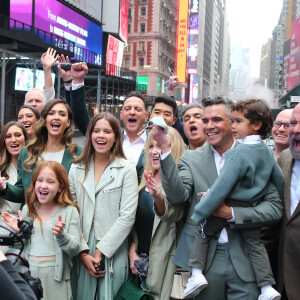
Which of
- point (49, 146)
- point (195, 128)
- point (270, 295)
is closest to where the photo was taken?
point (270, 295)

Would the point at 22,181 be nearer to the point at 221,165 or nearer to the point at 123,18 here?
the point at 221,165

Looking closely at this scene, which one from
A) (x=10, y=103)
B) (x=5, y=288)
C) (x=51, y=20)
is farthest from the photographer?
(x=51, y=20)

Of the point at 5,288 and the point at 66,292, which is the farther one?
the point at 66,292

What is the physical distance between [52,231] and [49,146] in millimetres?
1218

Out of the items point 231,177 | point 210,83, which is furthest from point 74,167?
point 210,83

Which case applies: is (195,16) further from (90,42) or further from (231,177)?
(231,177)

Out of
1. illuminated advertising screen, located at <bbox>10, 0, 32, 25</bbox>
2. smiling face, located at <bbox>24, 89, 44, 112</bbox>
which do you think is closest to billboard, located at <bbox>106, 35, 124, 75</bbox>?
illuminated advertising screen, located at <bbox>10, 0, 32, 25</bbox>

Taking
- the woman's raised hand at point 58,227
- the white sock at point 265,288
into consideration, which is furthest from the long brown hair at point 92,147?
the white sock at point 265,288

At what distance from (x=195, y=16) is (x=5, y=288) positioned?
4179 inches

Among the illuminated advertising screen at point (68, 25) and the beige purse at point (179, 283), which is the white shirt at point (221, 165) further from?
the illuminated advertising screen at point (68, 25)

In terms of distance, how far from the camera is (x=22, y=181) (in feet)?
13.9

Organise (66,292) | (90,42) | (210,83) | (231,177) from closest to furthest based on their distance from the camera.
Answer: (231,177) → (66,292) → (90,42) → (210,83)

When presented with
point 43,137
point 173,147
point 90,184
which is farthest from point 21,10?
point 173,147

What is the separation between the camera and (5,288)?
1.54 m
